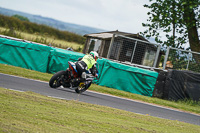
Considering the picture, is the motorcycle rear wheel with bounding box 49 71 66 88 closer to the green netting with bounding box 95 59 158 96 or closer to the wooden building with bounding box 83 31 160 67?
the green netting with bounding box 95 59 158 96

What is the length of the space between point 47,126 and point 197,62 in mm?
14466

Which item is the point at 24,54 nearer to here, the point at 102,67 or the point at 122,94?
the point at 102,67

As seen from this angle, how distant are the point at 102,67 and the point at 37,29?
35.6m

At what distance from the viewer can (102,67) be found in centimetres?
1742

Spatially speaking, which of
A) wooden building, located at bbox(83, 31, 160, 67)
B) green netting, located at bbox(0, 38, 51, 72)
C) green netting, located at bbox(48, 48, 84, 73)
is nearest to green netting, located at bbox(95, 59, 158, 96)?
green netting, located at bbox(48, 48, 84, 73)

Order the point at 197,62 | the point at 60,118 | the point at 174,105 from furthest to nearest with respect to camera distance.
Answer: the point at 197,62 → the point at 174,105 → the point at 60,118

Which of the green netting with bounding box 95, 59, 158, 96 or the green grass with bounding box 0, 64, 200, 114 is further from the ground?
the green netting with bounding box 95, 59, 158, 96

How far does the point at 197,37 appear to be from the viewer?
990 inches

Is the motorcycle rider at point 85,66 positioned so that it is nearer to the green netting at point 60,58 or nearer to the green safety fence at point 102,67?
the green safety fence at point 102,67

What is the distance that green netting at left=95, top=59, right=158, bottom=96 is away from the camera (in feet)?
56.5

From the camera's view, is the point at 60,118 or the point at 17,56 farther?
the point at 17,56

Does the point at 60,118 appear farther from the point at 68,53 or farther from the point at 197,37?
the point at 197,37

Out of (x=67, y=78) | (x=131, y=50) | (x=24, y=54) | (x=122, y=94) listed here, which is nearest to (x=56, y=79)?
(x=67, y=78)

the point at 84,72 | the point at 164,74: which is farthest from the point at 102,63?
the point at 84,72
